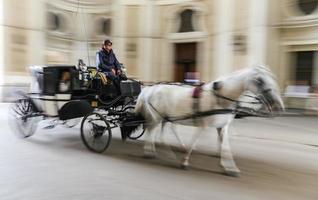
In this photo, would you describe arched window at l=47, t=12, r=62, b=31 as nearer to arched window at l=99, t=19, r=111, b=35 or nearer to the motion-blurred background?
the motion-blurred background

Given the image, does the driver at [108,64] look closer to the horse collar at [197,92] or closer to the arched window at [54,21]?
the horse collar at [197,92]

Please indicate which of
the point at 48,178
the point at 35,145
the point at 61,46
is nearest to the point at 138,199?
the point at 48,178

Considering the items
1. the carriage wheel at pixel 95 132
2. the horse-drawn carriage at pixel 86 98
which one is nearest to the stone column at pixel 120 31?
the horse-drawn carriage at pixel 86 98

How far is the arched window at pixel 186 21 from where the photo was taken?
22.1 m

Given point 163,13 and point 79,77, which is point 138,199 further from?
point 163,13

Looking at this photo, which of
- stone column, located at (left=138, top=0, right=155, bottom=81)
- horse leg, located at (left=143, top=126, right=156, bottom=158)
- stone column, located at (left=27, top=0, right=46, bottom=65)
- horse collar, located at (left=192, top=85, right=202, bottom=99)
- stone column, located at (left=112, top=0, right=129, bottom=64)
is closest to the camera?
horse collar, located at (left=192, top=85, right=202, bottom=99)

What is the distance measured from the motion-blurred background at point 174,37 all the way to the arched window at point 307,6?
1.7 inches

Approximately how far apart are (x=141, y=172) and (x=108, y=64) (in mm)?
3272

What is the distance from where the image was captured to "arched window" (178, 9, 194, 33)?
72.5ft

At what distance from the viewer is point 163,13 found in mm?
22969

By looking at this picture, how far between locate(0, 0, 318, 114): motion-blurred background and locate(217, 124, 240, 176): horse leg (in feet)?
33.2

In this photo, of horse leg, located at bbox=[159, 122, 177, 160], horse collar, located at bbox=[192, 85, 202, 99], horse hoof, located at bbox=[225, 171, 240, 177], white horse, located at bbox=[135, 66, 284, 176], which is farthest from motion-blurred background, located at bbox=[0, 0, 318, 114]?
horse hoof, located at bbox=[225, 171, 240, 177]

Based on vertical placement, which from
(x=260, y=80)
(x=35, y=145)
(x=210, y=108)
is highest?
(x=260, y=80)

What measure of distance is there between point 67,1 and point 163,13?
230 inches
